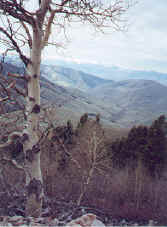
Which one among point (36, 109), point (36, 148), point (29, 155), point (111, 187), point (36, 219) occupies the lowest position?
point (111, 187)

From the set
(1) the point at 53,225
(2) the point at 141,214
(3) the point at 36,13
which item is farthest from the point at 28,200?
(2) the point at 141,214

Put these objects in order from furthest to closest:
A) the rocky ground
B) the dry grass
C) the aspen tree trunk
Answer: the dry grass → the aspen tree trunk → the rocky ground

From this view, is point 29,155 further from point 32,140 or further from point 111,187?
point 111,187

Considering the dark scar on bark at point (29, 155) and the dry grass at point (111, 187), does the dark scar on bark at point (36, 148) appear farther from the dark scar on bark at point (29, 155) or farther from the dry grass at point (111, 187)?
the dry grass at point (111, 187)

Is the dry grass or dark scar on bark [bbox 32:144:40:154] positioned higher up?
dark scar on bark [bbox 32:144:40:154]

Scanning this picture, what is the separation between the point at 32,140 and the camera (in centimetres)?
510

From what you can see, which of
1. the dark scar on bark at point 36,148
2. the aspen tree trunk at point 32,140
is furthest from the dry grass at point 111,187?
the dark scar on bark at point 36,148

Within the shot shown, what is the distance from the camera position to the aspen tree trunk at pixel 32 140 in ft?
16.6

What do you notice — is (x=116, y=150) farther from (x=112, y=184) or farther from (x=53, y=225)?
(x=53, y=225)

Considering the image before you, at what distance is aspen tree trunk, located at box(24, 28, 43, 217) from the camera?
5.06 m

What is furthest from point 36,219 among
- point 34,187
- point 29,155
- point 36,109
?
point 36,109

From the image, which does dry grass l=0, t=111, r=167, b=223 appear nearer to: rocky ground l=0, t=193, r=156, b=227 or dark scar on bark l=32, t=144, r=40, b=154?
rocky ground l=0, t=193, r=156, b=227

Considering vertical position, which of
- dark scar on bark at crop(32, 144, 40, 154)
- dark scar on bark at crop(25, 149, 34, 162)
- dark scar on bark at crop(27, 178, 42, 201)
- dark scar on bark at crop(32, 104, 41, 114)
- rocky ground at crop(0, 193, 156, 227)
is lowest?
rocky ground at crop(0, 193, 156, 227)

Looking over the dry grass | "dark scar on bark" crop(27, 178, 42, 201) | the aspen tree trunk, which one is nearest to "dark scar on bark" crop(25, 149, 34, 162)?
the aspen tree trunk
